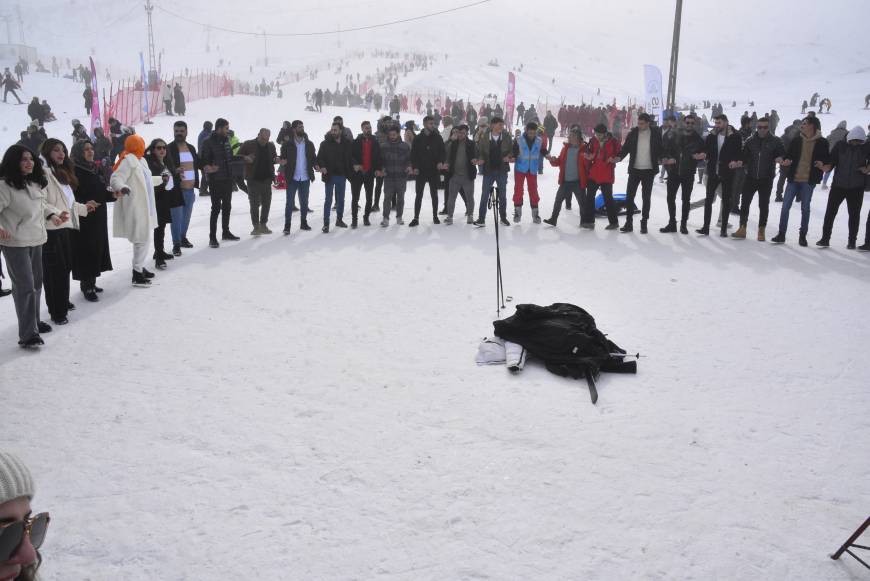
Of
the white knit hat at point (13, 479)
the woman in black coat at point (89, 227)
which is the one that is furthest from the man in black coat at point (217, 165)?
the white knit hat at point (13, 479)

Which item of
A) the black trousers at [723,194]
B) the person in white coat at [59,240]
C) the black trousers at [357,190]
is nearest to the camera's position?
the person in white coat at [59,240]

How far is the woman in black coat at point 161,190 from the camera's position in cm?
820

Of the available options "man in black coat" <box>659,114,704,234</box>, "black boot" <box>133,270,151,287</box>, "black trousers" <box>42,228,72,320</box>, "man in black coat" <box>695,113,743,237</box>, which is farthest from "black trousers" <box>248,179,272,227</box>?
"man in black coat" <box>695,113,743,237</box>

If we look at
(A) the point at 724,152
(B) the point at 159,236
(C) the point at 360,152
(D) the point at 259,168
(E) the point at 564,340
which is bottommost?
(E) the point at 564,340

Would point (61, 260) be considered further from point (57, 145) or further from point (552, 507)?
point (552, 507)

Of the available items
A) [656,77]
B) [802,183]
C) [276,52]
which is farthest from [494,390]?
[276,52]

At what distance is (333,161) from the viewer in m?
10.7

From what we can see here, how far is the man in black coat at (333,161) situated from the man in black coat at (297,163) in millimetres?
190

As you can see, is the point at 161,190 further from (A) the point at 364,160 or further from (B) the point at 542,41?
(B) the point at 542,41

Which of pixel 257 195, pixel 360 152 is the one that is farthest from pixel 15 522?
pixel 360 152

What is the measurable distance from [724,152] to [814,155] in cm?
124

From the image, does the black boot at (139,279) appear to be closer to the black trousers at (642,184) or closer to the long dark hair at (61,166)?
the long dark hair at (61,166)

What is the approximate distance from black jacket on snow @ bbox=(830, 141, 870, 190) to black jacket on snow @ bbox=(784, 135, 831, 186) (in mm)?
146

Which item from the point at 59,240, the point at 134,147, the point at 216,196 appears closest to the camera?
the point at 59,240
